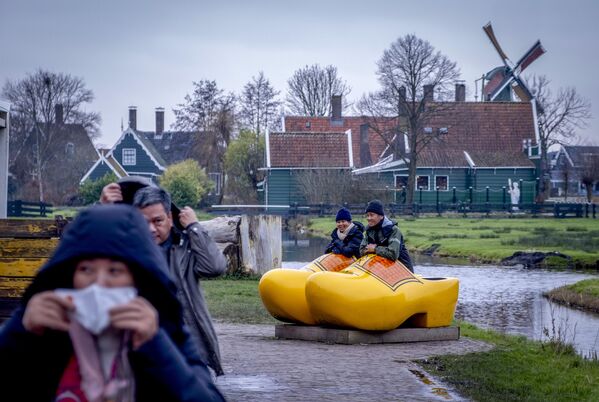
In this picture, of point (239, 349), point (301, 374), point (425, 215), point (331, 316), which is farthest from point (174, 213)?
point (425, 215)

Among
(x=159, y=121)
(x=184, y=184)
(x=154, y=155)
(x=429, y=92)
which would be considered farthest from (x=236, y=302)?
(x=159, y=121)

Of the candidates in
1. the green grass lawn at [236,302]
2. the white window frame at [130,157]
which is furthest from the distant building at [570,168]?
the green grass lawn at [236,302]

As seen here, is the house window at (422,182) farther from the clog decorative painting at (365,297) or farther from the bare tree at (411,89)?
the clog decorative painting at (365,297)

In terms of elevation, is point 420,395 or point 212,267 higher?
point 212,267

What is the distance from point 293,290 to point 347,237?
957 millimetres

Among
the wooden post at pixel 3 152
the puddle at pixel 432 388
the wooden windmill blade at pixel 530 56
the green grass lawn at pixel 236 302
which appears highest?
the wooden windmill blade at pixel 530 56

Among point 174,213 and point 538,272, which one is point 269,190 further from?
point 174,213

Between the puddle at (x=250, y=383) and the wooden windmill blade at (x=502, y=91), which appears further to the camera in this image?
the wooden windmill blade at (x=502, y=91)

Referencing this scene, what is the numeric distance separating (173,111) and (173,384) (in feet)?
273

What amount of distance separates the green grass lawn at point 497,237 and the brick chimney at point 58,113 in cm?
2952

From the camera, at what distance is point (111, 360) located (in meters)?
2.82

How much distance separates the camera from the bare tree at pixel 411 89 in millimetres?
64000

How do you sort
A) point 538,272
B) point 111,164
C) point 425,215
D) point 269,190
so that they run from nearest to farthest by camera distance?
point 538,272 < point 425,215 < point 269,190 < point 111,164

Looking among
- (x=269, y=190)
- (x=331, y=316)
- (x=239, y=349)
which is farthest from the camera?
(x=269, y=190)
